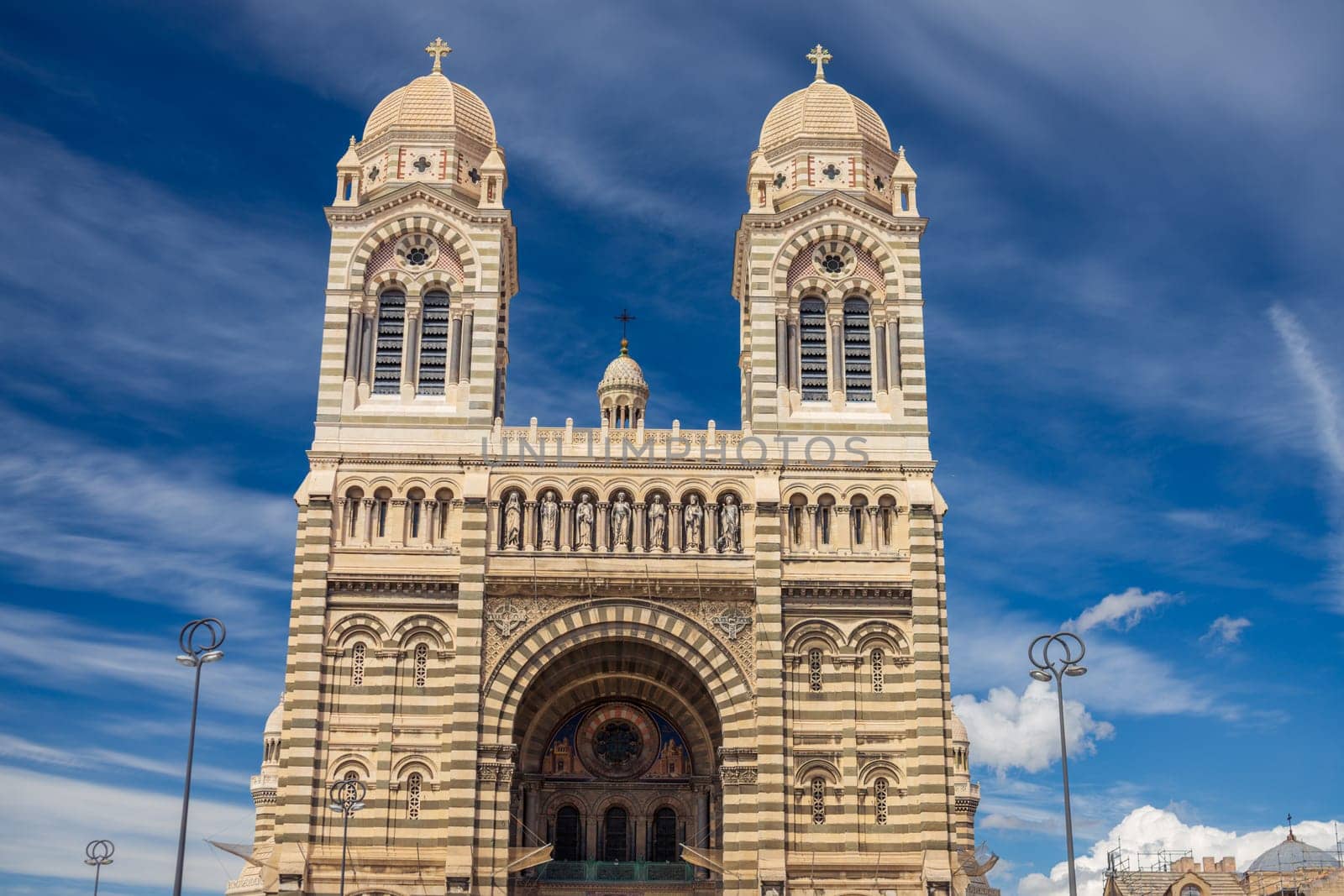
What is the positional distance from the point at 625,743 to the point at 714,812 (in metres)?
4.11

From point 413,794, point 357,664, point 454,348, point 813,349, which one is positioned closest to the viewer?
point 413,794

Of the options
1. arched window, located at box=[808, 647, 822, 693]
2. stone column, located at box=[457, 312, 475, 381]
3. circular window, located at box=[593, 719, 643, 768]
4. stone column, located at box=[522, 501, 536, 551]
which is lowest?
circular window, located at box=[593, 719, 643, 768]

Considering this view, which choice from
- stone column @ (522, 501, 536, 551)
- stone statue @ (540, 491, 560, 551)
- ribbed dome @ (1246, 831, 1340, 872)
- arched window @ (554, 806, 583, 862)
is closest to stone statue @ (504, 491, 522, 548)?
stone column @ (522, 501, 536, 551)

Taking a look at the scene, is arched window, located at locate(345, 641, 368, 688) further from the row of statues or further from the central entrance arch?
the row of statues

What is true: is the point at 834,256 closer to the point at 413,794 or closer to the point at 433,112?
the point at 433,112

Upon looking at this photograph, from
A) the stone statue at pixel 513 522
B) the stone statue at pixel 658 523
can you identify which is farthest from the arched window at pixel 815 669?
the stone statue at pixel 513 522

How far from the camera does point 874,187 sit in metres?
51.7

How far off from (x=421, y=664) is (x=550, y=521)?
5.88 meters

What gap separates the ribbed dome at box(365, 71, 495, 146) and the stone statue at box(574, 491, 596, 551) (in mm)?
14027

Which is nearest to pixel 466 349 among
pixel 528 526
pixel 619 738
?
pixel 528 526

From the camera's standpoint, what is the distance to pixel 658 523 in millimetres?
46906

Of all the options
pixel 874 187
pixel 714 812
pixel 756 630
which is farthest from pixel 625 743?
pixel 874 187

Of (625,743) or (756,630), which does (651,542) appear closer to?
(756,630)

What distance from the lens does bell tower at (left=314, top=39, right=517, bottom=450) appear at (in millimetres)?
47781
